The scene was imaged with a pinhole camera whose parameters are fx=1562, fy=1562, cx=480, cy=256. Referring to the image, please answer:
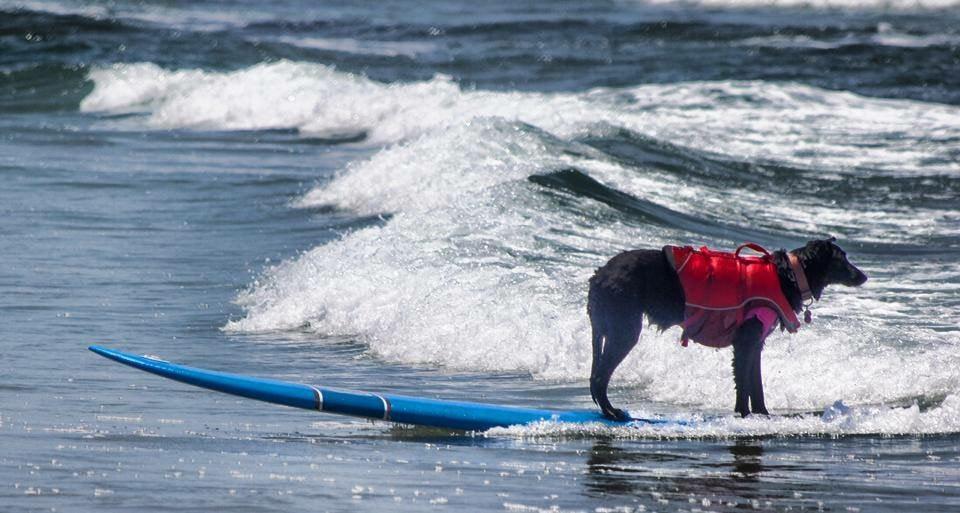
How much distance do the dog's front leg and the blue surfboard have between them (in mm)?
373

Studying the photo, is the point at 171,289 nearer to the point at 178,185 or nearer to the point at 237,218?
the point at 237,218

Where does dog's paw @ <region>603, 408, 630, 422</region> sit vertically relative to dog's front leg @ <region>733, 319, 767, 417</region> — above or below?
below

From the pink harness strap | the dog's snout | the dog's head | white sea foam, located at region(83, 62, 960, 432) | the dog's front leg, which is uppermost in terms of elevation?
the dog's head

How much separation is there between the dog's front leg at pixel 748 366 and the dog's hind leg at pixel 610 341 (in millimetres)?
520

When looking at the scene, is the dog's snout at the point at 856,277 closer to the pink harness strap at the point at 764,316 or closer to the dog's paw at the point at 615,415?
the pink harness strap at the point at 764,316

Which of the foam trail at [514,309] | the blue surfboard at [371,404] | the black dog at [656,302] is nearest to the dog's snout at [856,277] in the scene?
the black dog at [656,302]

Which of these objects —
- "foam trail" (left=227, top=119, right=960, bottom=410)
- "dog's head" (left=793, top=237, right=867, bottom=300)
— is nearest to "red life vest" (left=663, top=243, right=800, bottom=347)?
"dog's head" (left=793, top=237, right=867, bottom=300)

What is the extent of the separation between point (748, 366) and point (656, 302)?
59cm

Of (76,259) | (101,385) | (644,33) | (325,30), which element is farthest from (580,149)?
(325,30)

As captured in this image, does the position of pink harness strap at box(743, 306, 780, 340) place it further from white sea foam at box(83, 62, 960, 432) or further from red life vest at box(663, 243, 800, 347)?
white sea foam at box(83, 62, 960, 432)

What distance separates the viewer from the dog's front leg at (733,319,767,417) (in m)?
7.73

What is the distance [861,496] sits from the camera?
6.41 metres

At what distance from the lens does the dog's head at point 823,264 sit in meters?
7.75

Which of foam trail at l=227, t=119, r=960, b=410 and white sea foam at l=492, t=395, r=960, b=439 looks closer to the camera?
white sea foam at l=492, t=395, r=960, b=439
